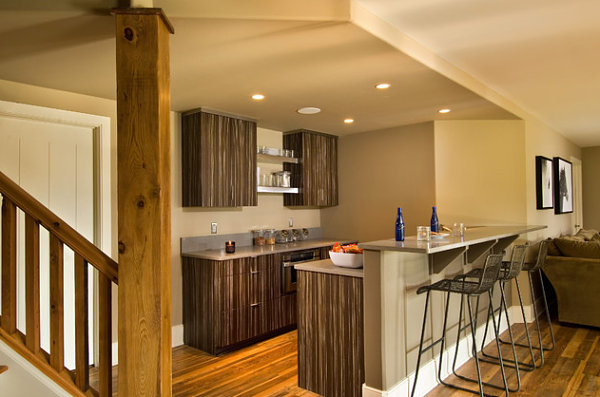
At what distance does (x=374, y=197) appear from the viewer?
17.6 ft

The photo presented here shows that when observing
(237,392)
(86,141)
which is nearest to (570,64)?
(237,392)

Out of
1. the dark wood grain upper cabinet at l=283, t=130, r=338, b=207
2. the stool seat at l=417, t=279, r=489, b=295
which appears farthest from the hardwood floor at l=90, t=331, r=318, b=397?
the dark wood grain upper cabinet at l=283, t=130, r=338, b=207

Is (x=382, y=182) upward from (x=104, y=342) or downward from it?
upward

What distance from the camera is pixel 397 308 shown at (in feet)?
8.94

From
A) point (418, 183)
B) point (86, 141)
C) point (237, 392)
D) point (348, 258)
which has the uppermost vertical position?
point (86, 141)

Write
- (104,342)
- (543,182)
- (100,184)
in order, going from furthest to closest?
(543,182), (100,184), (104,342)

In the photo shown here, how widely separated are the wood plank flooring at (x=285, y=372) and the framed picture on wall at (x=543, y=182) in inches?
64.1

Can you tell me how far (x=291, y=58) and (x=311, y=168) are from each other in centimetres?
268

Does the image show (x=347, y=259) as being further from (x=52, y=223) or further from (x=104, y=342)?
(x=52, y=223)

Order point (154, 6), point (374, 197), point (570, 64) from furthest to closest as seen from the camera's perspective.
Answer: point (374, 197) → point (570, 64) → point (154, 6)

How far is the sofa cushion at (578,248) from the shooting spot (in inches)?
171

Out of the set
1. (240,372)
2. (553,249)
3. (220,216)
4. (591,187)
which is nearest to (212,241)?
(220,216)

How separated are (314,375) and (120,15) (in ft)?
8.18

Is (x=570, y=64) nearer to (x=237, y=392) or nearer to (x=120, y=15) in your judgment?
(x=120, y=15)
